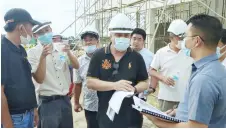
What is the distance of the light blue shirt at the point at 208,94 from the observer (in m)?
1.35

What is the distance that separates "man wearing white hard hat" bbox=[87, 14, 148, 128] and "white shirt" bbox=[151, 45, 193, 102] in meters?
0.97

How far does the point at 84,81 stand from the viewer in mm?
2889

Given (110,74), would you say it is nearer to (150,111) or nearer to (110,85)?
(110,85)

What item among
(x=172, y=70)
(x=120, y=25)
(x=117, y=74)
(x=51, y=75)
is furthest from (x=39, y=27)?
(x=172, y=70)

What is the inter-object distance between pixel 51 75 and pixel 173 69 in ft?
4.86

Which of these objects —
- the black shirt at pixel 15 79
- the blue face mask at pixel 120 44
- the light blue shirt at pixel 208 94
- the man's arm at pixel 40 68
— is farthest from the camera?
the man's arm at pixel 40 68

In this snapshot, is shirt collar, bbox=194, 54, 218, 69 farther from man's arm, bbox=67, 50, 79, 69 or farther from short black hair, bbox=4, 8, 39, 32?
man's arm, bbox=67, 50, 79, 69

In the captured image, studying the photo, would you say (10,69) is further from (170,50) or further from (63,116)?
(170,50)

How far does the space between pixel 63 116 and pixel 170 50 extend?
156 cm

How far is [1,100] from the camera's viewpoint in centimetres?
174

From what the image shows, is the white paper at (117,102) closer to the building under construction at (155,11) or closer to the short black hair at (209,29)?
the short black hair at (209,29)

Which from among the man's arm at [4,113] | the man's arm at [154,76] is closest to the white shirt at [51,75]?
the man's arm at [4,113]

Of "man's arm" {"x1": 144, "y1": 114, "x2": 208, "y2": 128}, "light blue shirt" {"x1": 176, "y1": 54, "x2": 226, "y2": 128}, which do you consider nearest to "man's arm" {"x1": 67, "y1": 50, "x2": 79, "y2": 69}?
"man's arm" {"x1": 144, "y1": 114, "x2": 208, "y2": 128}

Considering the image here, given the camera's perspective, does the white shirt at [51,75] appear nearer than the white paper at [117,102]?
No
